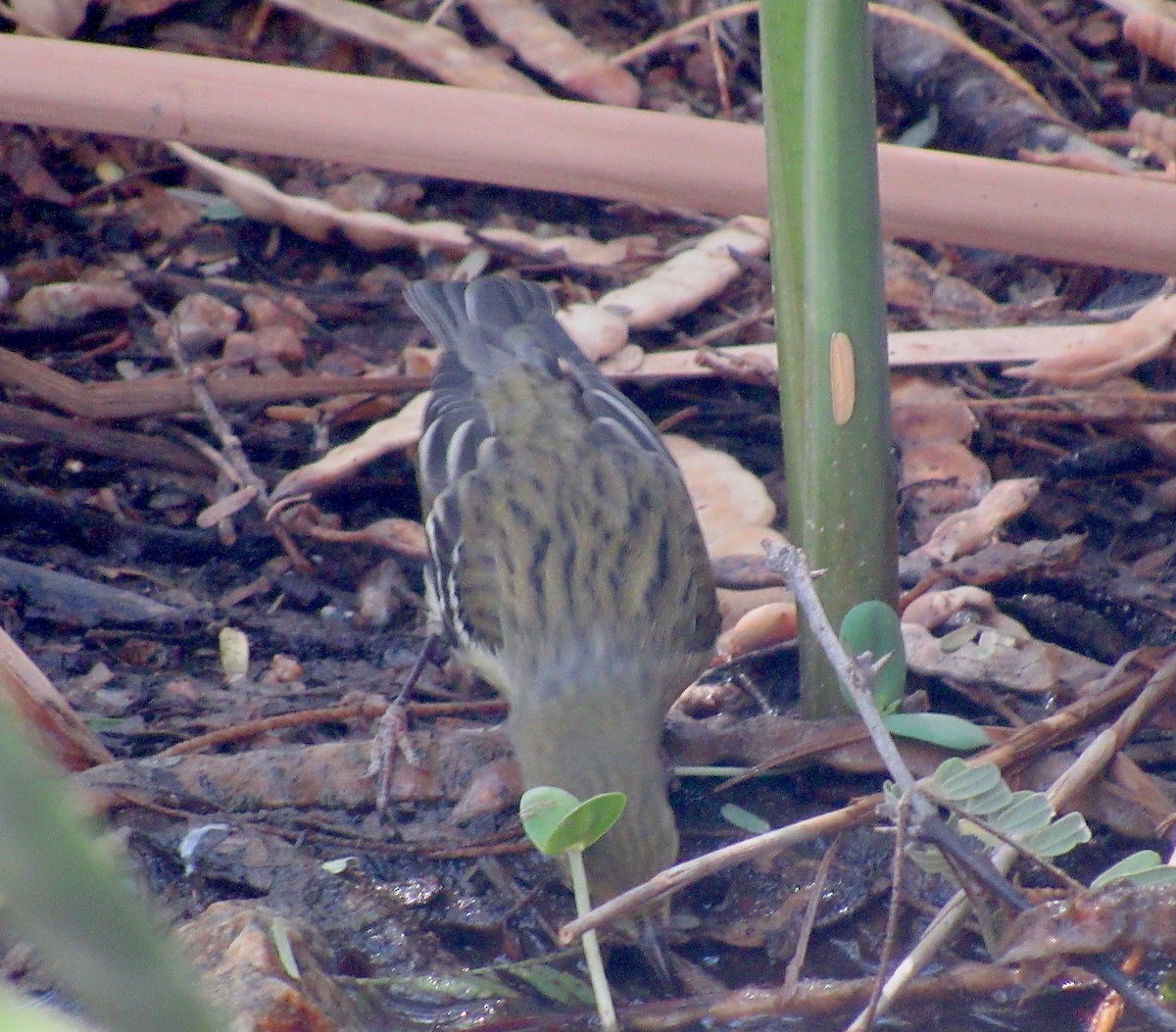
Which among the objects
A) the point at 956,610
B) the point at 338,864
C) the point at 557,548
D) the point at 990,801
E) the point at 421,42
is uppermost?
the point at 421,42

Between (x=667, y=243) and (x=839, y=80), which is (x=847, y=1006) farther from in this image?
(x=667, y=243)

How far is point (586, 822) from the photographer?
2.50 meters

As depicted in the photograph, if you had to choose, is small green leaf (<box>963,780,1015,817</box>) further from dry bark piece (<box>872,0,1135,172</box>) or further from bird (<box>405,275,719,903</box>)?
dry bark piece (<box>872,0,1135,172</box>)

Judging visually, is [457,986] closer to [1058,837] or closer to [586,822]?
[586,822]

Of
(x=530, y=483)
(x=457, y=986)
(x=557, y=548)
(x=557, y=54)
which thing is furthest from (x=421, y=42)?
(x=457, y=986)

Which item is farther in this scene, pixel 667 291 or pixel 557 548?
pixel 667 291

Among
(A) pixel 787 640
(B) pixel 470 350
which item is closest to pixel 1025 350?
(A) pixel 787 640

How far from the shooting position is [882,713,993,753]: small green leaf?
2992 mm

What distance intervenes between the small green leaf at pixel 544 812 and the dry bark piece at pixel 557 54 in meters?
3.62

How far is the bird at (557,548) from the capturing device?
3385mm

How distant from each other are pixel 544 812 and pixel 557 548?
1.47m

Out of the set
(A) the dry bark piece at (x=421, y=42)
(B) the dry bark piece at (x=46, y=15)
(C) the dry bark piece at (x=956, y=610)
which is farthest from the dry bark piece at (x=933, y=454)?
(B) the dry bark piece at (x=46, y=15)

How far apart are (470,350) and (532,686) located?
3.98 feet

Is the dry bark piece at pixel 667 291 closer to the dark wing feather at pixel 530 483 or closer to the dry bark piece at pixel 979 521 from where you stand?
the dark wing feather at pixel 530 483
